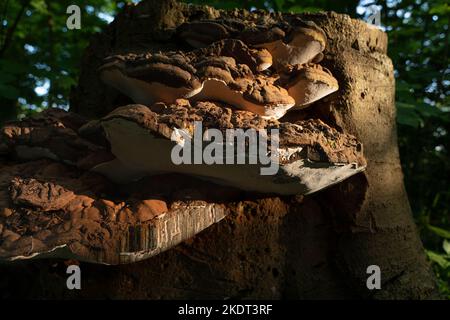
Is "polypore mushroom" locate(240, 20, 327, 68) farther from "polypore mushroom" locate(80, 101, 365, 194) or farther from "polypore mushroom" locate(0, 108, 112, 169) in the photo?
"polypore mushroom" locate(0, 108, 112, 169)

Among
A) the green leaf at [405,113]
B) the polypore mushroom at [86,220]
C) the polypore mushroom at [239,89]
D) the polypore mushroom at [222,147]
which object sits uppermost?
the green leaf at [405,113]

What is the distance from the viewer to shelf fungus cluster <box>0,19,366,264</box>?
5.08 ft

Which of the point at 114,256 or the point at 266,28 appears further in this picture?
the point at 266,28

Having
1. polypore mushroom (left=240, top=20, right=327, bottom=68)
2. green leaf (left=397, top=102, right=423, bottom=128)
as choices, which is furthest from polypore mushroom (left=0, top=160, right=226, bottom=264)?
green leaf (left=397, top=102, right=423, bottom=128)

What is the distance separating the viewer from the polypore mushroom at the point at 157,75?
1676 mm

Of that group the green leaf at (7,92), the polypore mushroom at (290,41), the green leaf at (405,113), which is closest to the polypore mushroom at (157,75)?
the polypore mushroom at (290,41)

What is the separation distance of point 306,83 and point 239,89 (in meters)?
0.37

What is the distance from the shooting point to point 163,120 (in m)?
1.51

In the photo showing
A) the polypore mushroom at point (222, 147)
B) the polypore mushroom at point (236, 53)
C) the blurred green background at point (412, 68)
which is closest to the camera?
the polypore mushroom at point (222, 147)

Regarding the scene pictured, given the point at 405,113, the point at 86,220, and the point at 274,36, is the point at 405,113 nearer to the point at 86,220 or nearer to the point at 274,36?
the point at 274,36

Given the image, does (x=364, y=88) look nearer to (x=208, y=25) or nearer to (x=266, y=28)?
(x=266, y=28)

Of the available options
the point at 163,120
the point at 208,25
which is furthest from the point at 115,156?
the point at 208,25

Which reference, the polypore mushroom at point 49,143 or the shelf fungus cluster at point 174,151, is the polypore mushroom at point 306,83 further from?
the polypore mushroom at point 49,143
